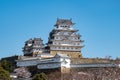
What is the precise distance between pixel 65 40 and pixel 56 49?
6.11 ft

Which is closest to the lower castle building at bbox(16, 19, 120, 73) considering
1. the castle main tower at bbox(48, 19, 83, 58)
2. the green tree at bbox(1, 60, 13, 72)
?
the castle main tower at bbox(48, 19, 83, 58)

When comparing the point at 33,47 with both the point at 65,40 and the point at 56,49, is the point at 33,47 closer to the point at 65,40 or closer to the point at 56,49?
the point at 56,49

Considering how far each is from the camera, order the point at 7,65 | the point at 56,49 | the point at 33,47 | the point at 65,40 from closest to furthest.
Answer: the point at 7,65, the point at 56,49, the point at 65,40, the point at 33,47

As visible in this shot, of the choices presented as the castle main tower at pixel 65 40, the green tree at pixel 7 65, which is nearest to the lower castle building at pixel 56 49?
the castle main tower at pixel 65 40

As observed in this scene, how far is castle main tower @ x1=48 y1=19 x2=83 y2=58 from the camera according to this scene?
65375 millimetres

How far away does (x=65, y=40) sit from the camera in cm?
6619

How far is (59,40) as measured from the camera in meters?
66.3

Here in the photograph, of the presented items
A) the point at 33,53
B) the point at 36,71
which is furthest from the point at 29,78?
the point at 33,53

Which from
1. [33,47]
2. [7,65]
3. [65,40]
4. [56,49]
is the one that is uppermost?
[65,40]

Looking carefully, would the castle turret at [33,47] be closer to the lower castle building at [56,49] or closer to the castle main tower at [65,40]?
the lower castle building at [56,49]

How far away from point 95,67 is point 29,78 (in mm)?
7925

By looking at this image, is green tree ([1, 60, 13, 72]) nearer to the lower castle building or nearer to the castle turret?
the lower castle building

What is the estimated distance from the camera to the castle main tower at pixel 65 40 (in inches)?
2574

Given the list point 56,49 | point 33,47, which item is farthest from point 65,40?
point 33,47
